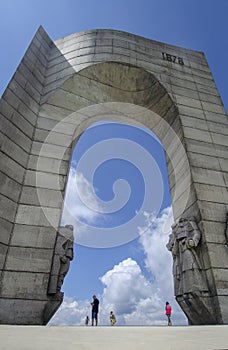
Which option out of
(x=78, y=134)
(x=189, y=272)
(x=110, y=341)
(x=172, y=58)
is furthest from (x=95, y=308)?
(x=172, y=58)

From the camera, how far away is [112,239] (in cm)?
901

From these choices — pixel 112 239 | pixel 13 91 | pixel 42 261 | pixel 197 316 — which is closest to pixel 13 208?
pixel 42 261

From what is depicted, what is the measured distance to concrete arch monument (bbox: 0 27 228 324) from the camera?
6664mm

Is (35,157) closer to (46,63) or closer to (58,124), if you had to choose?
(58,124)

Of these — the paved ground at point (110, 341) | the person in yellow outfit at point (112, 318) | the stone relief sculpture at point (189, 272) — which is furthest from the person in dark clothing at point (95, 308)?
the paved ground at point (110, 341)

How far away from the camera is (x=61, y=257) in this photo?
274 inches

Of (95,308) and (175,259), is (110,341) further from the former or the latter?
(95,308)

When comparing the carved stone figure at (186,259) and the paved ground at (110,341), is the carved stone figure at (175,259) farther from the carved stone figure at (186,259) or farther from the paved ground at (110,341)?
the paved ground at (110,341)

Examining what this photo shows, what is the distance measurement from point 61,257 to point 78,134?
5946 millimetres

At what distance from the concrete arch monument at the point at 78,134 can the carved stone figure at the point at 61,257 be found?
3cm

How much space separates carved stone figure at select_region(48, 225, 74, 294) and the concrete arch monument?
29 mm

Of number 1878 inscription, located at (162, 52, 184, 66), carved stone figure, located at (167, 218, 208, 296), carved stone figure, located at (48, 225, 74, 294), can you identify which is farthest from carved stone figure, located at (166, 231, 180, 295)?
number 1878 inscription, located at (162, 52, 184, 66)

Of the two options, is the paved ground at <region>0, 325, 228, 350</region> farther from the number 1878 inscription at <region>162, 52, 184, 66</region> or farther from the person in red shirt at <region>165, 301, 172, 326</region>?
the number 1878 inscription at <region>162, 52, 184, 66</region>

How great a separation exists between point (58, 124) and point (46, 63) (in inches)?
187
